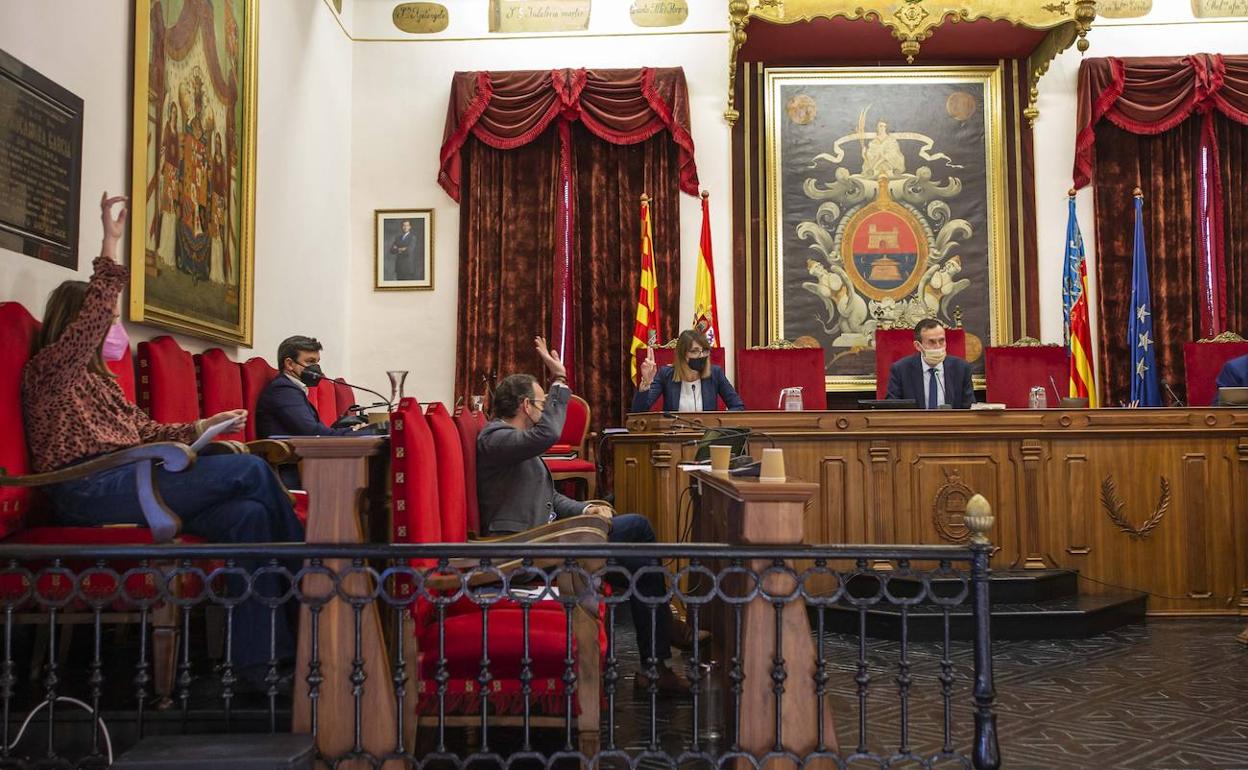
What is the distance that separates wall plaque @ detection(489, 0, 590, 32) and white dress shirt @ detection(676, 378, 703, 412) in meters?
3.51

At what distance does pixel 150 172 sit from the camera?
4.68 meters

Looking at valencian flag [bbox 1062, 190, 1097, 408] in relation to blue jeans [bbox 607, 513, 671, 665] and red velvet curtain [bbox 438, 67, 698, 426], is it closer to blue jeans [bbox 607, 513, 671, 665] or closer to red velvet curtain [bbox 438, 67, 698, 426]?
red velvet curtain [bbox 438, 67, 698, 426]

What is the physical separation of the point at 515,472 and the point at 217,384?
2194mm

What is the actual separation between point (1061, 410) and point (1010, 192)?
3325 mm

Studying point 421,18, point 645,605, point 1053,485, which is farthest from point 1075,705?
point 421,18

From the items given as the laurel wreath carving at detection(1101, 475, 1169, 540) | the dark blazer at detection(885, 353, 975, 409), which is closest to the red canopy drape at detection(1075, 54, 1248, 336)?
the dark blazer at detection(885, 353, 975, 409)

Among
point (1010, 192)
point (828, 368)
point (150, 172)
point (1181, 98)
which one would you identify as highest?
point (1181, 98)

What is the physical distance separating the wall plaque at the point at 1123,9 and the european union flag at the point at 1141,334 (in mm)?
1507

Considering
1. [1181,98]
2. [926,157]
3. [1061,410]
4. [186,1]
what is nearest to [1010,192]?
[926,157]

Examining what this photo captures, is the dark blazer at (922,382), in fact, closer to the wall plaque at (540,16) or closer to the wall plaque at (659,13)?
the wall plaque at (659,13)

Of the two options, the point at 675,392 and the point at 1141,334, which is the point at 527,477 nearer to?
the point at 675,392

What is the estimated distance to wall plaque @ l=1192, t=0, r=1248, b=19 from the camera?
26.6 ft

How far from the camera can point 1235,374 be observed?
253 inches

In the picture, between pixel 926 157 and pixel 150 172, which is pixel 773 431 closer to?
pixel 150 172
